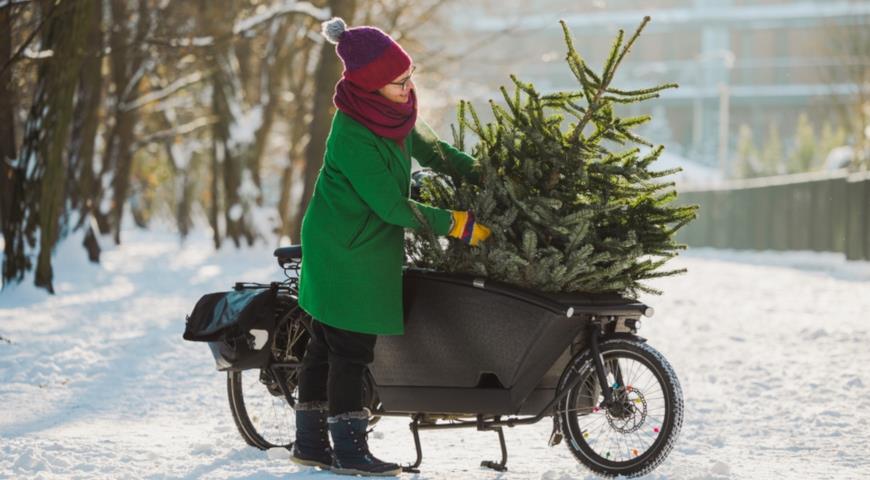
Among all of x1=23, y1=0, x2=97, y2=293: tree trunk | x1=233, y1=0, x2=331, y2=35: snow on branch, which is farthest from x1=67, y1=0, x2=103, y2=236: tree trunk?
x1=23, y1=0, x2=97, y2=293: tree trunk

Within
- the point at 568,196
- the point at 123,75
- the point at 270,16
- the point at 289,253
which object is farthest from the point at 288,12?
the point at 568,196

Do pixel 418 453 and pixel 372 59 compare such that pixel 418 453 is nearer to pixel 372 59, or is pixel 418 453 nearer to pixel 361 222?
pixel 361 222

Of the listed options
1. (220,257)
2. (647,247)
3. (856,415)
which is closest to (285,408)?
(647,247)

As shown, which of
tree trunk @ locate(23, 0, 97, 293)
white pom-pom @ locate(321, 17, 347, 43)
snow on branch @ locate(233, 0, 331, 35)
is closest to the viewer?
white pom-pom @ locate(321, 17, 347, 43)

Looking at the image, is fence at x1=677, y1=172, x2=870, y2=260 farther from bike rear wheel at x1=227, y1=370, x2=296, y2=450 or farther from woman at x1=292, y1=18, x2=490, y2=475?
woman at x1=292, y1=18, x2=490, y2=475

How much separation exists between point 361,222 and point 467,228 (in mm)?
414

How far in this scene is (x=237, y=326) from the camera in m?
6.07

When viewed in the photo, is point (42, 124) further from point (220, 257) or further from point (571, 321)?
point (220, 257)

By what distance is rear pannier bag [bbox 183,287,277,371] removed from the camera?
240 inches

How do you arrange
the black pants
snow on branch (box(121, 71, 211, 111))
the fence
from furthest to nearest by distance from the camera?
snow on branch (box(121, 71, 211, 111)) < the fence < the black pants

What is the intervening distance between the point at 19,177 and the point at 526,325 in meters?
10.2

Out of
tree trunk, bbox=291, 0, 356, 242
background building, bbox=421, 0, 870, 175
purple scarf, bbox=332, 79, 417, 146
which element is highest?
background building, bbox=421, 0, 870, 175

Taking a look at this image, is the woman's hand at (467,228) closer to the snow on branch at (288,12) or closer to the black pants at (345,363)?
the black pants at (345,363)

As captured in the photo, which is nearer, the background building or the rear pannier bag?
the rear pannier bag
